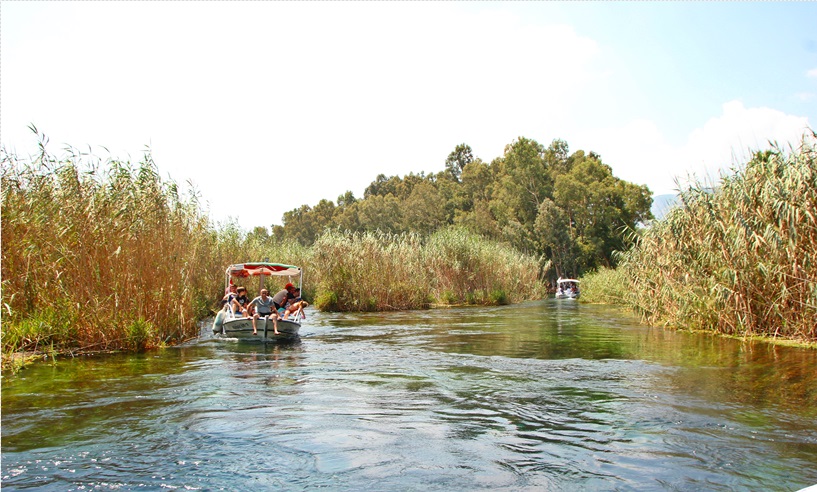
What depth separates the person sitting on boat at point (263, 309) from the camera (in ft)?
61.0

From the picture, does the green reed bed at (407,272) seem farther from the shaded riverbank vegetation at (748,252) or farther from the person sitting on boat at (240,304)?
the shaded riverbank vegetation at (748,252)

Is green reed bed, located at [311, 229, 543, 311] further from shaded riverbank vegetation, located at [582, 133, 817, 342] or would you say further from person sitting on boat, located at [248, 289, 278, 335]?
shaded riverbank vegetation, located at [582, 133, 817, 342]

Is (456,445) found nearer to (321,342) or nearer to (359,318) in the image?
(321,342)

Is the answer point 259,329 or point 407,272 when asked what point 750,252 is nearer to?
point 259,329

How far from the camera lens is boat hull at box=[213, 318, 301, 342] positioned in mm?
18594

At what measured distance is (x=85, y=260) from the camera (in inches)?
575

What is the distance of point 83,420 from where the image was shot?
9.09 meters

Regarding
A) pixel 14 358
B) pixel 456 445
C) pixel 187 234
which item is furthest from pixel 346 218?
pixel 456 445

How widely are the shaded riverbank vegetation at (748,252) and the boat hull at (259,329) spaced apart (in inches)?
448

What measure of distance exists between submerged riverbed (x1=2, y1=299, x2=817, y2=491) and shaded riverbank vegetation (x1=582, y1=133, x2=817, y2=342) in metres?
1.18

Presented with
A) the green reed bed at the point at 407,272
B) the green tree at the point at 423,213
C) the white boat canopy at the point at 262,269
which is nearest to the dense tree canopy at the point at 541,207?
the green tree at the point at 423,213

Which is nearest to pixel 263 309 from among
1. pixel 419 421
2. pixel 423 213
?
pixel 419 421

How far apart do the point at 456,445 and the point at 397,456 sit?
0.80m

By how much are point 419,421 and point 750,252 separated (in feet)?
35.4
